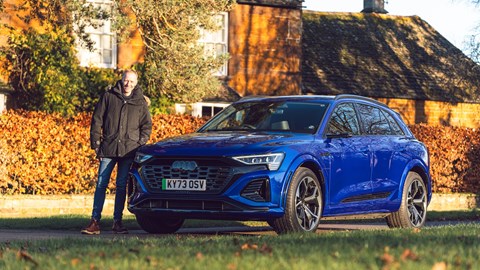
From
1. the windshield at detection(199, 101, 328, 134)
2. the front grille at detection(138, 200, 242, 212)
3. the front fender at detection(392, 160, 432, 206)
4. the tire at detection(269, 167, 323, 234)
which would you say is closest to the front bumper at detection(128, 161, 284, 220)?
the front grille at detection(138, 200, 242, 212)

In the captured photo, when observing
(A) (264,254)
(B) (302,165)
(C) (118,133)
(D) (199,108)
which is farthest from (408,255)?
(D) (199,108)

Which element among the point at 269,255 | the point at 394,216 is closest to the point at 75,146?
the point at 394,216

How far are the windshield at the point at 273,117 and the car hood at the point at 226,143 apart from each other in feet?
1.31

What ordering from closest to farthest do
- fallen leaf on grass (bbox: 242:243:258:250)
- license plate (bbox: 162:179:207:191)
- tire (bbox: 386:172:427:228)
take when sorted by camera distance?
fallen leaf on grass (bbox: 242:243:258:250)
license plate (bbox: 162:179:207:191)
tire (bbox: 386:172:427:228)

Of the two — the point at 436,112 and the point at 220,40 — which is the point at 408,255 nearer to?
the point at 220,40

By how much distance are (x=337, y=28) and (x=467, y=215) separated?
21.9 m

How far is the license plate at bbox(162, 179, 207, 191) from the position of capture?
12.4 metres

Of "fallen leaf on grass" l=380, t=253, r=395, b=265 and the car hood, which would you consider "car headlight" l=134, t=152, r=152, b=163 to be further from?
"fallen leaf on grass" l=380, t=253, r=395, b=265

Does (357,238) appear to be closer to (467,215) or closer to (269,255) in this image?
(269,255)

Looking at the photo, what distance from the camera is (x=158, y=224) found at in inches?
543

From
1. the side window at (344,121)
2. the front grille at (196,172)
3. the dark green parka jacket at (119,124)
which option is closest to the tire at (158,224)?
the front grille at (196,172)

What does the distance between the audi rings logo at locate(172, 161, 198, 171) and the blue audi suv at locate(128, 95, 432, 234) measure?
0.01 metres

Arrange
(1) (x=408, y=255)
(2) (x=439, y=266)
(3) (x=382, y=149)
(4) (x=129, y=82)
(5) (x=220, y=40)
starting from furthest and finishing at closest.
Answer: (5) (x=220, y=40)
(3) (x=382, y=149)
(4) (x=129, y=82)
(1) (x=408, y=255)
(2) (x=439, y=266)

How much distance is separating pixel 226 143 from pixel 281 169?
80 cm
